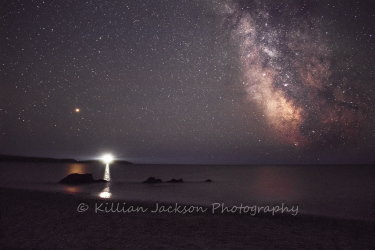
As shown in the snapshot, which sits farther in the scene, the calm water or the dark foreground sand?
the calm water

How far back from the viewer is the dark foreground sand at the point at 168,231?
30.6 ft

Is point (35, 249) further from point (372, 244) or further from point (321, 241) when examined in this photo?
point (372, 244)

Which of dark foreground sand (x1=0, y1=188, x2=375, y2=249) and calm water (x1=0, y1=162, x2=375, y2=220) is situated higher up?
calm water (x1=0, y1=162, x2=375, y2=220)

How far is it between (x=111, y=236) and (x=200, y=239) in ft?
12.0

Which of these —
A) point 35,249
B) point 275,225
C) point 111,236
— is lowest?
point 35,249

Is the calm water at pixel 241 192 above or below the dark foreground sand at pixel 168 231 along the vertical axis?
above

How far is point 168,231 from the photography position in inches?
437

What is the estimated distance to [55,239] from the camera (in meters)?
9.59

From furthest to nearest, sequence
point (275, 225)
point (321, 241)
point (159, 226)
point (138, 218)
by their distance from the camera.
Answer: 1. point (138, 218)
2. point (275, 225)
3. point (159, 226)
4. point (321, 241)

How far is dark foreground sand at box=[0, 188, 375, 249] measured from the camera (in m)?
9.31

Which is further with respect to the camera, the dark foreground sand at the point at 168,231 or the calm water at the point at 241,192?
the calm water at the point at 241,192

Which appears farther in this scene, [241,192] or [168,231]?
[241,192]

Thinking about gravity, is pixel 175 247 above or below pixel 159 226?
below

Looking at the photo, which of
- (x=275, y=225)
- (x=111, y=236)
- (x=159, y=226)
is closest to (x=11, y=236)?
(x=111, y=236)
